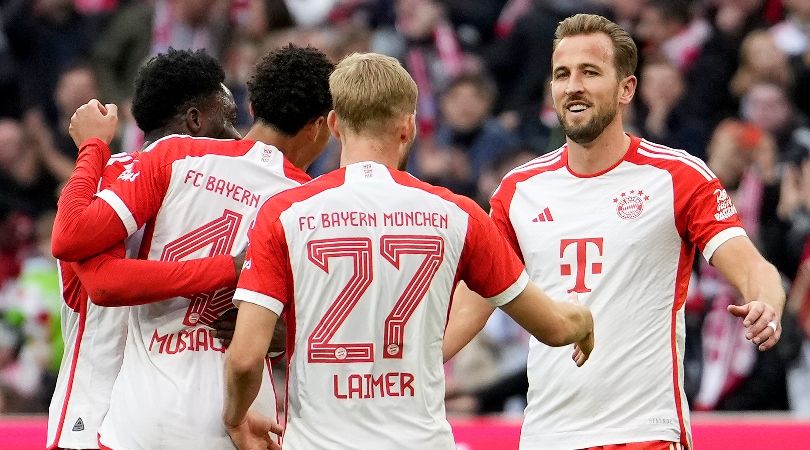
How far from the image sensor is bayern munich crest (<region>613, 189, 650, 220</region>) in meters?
5.59

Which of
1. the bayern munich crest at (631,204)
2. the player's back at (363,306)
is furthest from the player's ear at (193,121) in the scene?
the bayern munich crest at (631,204)

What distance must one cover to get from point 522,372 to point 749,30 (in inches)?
142

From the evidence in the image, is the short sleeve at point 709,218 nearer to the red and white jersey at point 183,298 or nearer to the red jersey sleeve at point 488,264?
the red jersey sleeve at point 488,264

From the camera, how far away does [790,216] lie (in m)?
10.0

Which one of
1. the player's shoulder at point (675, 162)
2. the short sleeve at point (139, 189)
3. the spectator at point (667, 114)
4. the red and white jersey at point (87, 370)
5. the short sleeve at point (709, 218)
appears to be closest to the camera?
the short sleeve at point (139, 189)

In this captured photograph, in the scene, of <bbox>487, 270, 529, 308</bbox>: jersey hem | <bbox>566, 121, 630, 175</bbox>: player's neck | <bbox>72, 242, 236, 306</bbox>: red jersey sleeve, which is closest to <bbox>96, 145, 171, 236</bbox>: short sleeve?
<bbox>72, 242, 236, 306</bbox>: red jersey sleeve

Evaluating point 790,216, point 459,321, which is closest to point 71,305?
point 459,321

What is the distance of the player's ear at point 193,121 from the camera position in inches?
206

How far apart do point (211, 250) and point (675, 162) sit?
1.88 m

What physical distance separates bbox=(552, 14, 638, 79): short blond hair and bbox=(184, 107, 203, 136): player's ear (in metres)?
1.52

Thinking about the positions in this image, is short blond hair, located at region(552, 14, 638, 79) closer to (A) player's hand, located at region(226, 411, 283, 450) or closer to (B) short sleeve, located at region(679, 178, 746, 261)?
(B) short sleeve, located at region(679, 178, 746, 261)

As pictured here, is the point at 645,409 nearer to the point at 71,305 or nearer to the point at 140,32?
the point at 71,305

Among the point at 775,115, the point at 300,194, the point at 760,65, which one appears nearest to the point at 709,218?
the point at 300,194

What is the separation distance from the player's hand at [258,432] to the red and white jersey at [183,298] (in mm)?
80
